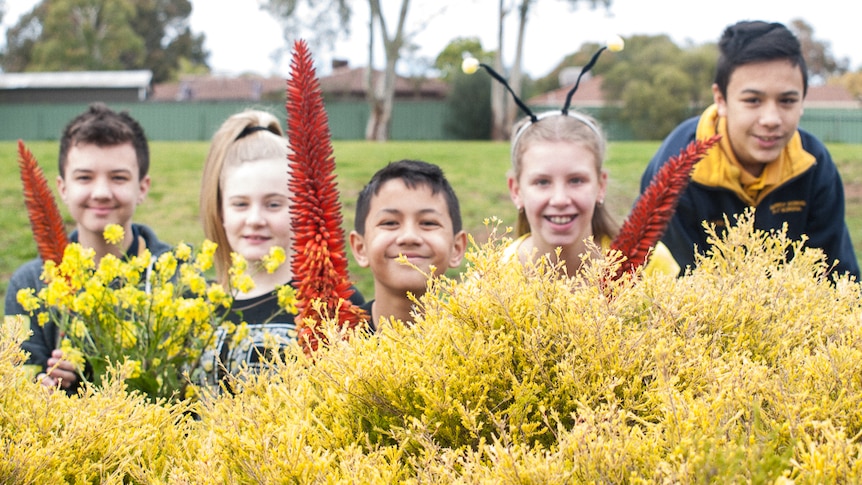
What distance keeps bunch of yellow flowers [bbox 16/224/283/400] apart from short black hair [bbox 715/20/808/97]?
98.4 inches

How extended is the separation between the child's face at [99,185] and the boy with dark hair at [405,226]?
1.48 m

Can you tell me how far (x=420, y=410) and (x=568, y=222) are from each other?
5.50 ft

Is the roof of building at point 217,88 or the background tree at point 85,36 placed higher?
the background tree at point 85,36

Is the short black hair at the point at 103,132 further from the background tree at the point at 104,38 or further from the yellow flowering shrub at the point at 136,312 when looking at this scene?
the background tree at the point at 104,38

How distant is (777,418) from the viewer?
4.91ft

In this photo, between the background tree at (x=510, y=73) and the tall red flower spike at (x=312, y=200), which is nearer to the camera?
the tall red flower spike at (x=312, y=200)

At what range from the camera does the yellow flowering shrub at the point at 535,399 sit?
1385 millimetres

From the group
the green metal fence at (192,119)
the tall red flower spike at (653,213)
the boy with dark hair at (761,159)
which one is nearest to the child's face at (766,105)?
the boy with dark hair at (761,159)

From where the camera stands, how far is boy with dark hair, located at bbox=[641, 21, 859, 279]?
12.3 ft

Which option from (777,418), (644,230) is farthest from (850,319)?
(644,230)

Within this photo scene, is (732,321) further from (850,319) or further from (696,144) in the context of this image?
(696,144)

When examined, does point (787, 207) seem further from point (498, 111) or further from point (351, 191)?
point (498, 111)

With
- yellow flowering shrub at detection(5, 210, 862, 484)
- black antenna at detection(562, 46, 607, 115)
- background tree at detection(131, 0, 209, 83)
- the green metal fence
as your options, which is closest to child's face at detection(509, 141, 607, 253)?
black antenna at detection(562, 46, 607, 115)

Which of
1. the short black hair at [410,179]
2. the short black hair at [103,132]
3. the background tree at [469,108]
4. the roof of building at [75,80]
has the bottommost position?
the short black hair at [410,179]
